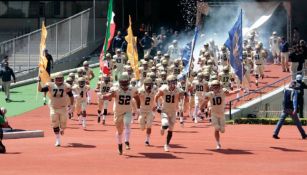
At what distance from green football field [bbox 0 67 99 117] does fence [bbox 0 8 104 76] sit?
2.40m

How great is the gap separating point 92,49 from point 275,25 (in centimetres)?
1043

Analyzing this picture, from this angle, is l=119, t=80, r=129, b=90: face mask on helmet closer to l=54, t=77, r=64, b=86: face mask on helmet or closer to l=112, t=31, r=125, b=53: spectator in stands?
l=54, t=77, r=64, b=86: face mask on helmet

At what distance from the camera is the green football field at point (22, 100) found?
36.9 metres

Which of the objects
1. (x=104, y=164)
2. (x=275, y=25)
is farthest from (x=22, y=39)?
(x=104, y=164)

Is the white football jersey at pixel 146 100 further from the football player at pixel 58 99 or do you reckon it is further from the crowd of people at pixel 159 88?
the football player at pixel 58 99

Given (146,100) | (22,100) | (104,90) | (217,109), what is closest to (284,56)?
(22,100)

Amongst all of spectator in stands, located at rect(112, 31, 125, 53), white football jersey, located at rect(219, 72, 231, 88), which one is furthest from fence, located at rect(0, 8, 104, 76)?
white football jersey, located at rect(219, 72, 231, 88)

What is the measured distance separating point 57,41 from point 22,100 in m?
8.85

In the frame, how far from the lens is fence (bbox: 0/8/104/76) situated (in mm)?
46438

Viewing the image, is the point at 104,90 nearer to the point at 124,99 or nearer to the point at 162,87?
the point at 162,87

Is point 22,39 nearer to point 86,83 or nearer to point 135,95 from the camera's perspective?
point 86,83

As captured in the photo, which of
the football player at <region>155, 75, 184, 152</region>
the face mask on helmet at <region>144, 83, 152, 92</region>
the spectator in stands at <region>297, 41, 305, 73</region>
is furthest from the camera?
the spectator in stands at <region>297, 41, 305, 73</region>

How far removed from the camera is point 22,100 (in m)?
39.7

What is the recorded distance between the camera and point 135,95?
23.3 metres
